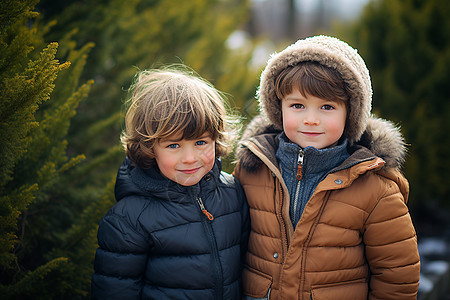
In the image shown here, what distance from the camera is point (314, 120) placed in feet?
6.48

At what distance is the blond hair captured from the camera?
6.15 feet

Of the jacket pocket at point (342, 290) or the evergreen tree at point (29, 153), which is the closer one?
the evergreen tree at point (29, 153)

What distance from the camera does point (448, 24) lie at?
4.19m

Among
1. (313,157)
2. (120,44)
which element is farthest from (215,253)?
(120,44)

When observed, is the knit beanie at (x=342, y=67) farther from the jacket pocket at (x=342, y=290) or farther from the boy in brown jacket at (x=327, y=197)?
the jacket pocket at (x=342, y=290)

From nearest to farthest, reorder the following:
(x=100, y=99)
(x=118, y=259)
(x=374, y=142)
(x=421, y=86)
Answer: (x=118, y=259) → (x=374, y=142) → (x=100, y=99) → (x=421, y=86)

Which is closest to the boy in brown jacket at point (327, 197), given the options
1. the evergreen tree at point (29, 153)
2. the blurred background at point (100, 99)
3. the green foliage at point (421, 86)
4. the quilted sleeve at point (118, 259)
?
the quilted sleeve at point (118, 259)

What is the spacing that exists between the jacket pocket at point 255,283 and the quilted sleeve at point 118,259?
0.62 meters

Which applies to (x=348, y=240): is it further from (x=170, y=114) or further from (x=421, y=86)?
(x=421, y=86)

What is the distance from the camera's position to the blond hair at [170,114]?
73.8 inches

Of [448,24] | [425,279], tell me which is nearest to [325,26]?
[448,24]

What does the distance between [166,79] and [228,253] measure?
989mm

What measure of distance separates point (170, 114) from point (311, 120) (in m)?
0.73

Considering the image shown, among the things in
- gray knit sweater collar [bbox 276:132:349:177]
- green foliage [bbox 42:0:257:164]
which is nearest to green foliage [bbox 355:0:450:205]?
green foliage [bbox 42:0:257:164]
